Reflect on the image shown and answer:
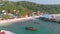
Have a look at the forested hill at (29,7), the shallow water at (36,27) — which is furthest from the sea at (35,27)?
the forested hill at (29,7)

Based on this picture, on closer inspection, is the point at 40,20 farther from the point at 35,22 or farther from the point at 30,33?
the point at 30,33

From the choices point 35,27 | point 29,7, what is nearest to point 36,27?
point 35,27

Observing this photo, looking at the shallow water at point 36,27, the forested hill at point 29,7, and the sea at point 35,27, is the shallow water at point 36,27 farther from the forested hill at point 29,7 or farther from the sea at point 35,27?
the forested hill at point 29,7

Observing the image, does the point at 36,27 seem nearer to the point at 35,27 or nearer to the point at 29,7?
the point at 35,27

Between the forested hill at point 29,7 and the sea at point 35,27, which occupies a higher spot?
the forested hill at point 29,7

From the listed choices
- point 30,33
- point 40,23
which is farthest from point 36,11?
point 30,33

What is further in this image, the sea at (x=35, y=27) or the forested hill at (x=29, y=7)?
the forested hill at (x=29, y=7)

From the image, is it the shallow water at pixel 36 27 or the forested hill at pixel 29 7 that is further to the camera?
the forested hill at pixel 29 7
